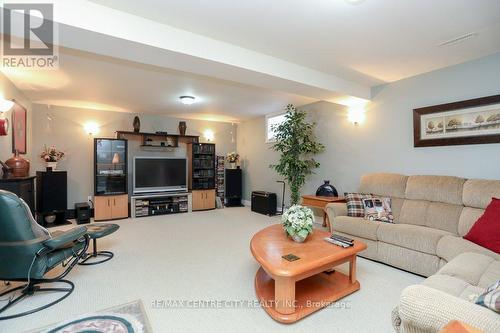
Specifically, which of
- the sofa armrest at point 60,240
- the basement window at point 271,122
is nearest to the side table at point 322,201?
the basement window at point 271,122

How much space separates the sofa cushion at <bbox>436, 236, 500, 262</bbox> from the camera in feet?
7.20

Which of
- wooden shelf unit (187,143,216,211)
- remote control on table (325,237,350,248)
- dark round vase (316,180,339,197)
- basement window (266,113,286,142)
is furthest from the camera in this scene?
wooden shelf unit (187,143,216,211)

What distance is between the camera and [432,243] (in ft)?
8.44

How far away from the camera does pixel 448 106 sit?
3219mm

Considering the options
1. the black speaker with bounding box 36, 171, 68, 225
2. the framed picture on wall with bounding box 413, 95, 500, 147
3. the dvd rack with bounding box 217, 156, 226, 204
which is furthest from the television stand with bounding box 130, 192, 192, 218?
the framed picture on wall with bounding box 413, 95, 500, 147

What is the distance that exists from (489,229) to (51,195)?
21.5 feet

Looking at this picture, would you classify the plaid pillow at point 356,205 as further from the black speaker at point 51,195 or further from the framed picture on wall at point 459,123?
the black speaker at point 51,195

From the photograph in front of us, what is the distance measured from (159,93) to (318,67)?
2.77 meters

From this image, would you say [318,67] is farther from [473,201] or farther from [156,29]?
[473,201]

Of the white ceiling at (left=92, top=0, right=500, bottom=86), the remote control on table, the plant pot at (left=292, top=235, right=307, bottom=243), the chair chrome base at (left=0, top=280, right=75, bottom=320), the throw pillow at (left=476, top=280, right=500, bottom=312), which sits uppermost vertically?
the white ceiling at (left=92, top=0, right=500, bottom=86)

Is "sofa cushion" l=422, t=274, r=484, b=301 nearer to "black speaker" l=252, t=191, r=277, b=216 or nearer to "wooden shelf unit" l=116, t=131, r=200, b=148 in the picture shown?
"black speaker" l=252, t=191, r=277, b=216

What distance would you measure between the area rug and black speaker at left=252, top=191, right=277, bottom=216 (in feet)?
12.9

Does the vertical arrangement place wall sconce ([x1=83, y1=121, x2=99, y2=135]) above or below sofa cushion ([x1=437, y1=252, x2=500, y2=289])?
above

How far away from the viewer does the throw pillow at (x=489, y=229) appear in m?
2.22
